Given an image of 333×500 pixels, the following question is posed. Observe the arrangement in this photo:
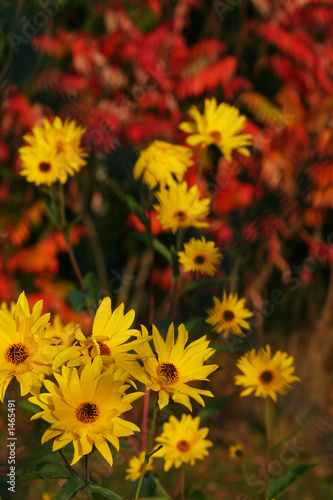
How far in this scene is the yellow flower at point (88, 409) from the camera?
54cm

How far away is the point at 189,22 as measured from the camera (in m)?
2.91

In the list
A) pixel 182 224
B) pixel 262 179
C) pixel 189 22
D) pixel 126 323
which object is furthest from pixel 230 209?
pixel 126 323

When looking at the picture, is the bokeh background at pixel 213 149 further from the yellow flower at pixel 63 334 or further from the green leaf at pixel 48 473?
the green leaf at pixel 48 473

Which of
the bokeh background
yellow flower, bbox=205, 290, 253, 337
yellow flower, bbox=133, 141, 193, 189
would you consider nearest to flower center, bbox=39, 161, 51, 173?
yellow flower, bbox=133, 141, 193, 189

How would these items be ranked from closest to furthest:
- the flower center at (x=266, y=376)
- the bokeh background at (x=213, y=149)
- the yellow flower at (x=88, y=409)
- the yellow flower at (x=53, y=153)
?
the yellow flower at (x=88, y=409) < the flower center at (x=266, y=376) < the yellow flower at (x=53, y=153) < the bokeh background at (x=213, y=149)

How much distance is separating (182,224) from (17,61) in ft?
6.63

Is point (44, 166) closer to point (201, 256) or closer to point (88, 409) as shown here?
point (201, 256)

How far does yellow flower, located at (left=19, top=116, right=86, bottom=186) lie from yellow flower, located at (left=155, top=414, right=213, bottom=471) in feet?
1.55

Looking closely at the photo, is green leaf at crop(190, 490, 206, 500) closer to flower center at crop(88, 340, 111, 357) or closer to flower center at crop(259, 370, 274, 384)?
flower center at crop(259, 370, 274, 384)

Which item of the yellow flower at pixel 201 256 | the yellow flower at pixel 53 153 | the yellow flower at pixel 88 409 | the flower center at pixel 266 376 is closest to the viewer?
the yellow flower at pixel 88 409

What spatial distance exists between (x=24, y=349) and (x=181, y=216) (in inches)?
14.0

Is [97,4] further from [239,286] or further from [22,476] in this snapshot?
[22,476]

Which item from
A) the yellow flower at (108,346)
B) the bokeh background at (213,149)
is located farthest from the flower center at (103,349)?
the bokeh background at (213,149)

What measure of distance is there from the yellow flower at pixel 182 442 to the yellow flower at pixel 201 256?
0.87ft
